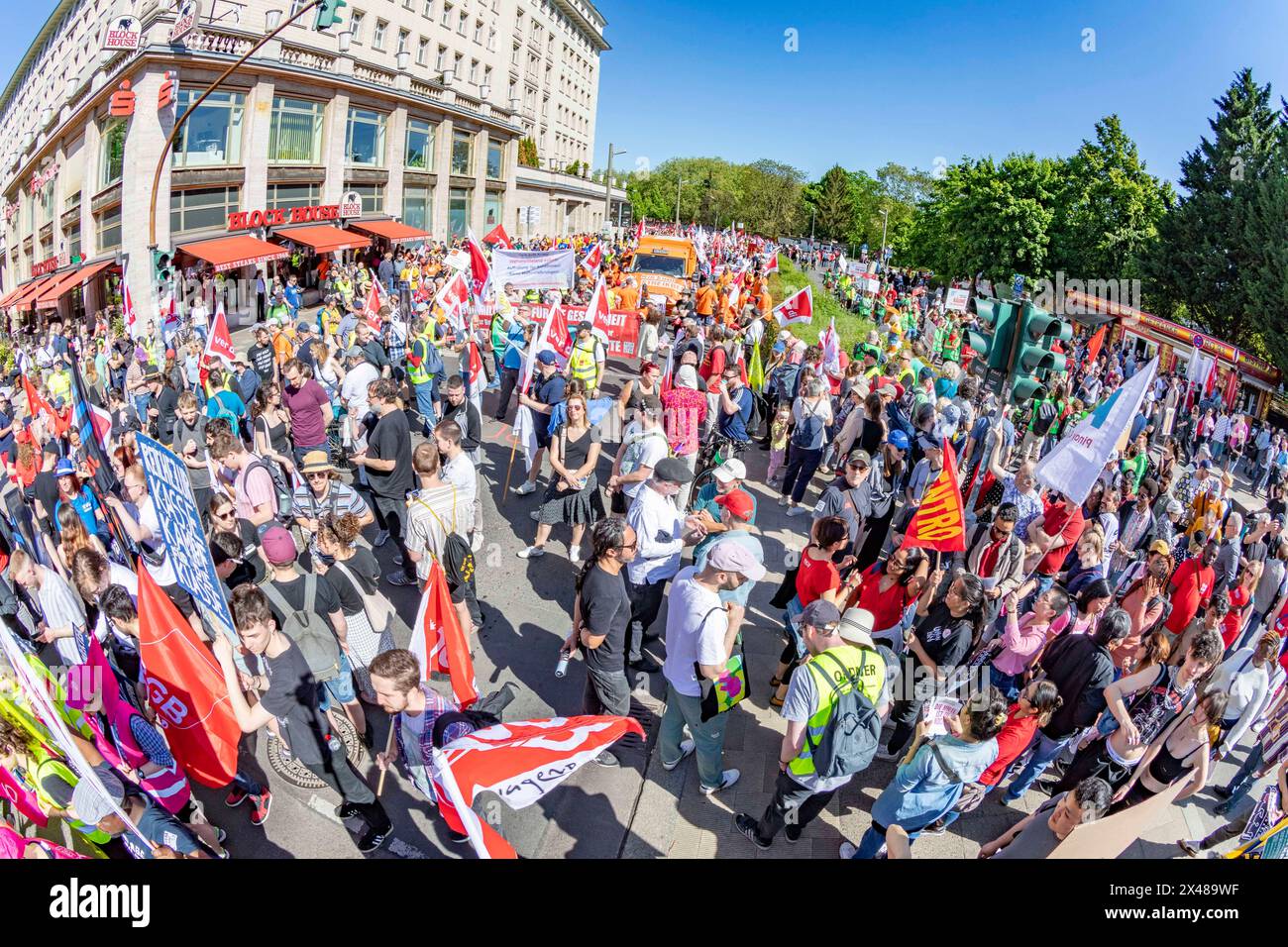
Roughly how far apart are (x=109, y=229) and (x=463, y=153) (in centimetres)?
2117

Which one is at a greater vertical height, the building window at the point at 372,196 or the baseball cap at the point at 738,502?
the building window at the point at 372,196

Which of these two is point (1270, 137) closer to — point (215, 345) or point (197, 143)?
point (215, 345)

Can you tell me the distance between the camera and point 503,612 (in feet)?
21.4

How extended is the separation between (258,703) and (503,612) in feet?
9.06

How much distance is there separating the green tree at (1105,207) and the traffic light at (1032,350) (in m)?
33.4

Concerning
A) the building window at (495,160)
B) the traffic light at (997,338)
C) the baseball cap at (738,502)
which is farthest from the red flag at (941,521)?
the building window at (495,160)

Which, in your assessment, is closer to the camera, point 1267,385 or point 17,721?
point 17,721

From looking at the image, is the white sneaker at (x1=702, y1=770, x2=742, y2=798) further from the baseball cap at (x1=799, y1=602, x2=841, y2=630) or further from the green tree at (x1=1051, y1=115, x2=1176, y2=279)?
the green tree at (x1=1051, y1=115, x2=1176, y2=279)

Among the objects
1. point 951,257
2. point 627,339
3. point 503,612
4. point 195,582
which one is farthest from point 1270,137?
point 195,582

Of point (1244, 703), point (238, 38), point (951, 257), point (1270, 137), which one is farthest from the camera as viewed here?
point (951, 257)

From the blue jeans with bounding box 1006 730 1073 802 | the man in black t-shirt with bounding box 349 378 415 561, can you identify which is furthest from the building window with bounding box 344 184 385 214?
the blue jeans with bounding box 1006 730 1073 802

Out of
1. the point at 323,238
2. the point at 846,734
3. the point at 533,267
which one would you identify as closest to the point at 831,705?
the point at 846,734

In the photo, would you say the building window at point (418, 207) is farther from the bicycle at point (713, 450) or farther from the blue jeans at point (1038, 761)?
the blue jeans at point (1038, 761)

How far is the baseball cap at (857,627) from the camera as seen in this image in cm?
388
